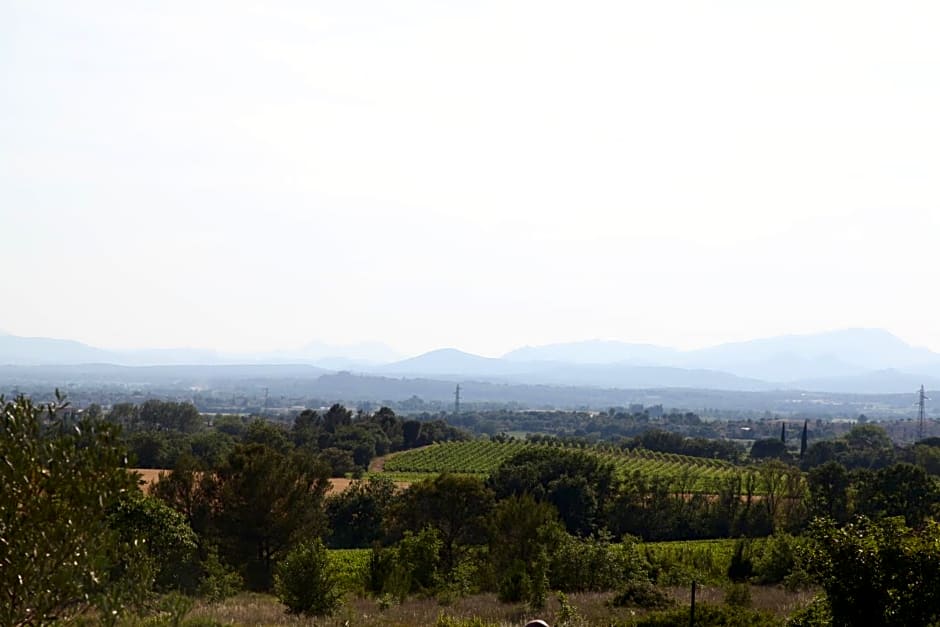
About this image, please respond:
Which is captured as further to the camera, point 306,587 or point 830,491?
point 830,491

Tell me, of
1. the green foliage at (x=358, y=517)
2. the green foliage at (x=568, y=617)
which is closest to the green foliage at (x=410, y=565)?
the green foliage at (x=568, y=617)

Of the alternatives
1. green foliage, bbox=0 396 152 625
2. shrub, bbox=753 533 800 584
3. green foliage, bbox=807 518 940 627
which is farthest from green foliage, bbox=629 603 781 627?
shrub, bbox=753 533 800 584

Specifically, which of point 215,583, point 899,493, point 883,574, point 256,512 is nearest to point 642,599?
point 215,583

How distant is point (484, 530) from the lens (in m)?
37.2

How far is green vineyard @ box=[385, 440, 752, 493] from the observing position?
8119 centimetres

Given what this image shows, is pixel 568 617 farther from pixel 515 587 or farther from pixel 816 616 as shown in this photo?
pixel 816 616

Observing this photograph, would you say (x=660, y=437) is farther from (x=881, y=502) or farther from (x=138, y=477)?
(x=138, y=477)

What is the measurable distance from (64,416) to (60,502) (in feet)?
9.13

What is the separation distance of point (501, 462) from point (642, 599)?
2255 inches

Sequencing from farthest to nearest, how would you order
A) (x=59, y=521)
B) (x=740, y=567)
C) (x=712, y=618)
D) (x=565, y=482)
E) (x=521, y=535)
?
(x=565, y=482) → (x=740, y=567) → (x=521, y=535) → (x=712, y=618) → (x=59, y=521)

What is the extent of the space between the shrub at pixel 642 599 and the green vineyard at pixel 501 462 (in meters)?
46.0

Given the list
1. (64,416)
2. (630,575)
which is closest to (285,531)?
(630,575)

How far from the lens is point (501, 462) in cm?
8250

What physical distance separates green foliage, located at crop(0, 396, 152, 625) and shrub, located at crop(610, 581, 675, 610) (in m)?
17.1
